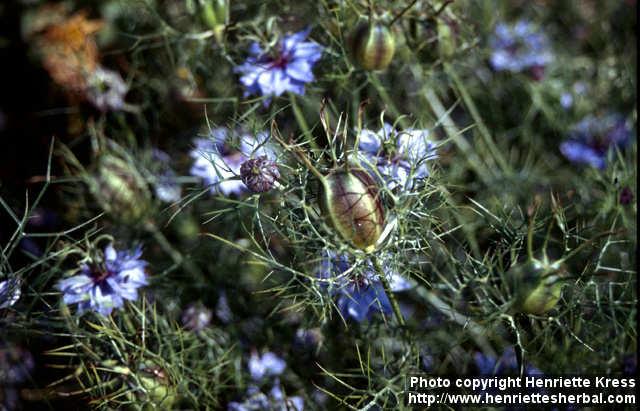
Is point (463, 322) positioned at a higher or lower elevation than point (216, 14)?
lower

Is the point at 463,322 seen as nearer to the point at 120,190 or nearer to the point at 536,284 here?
the point at 536,284

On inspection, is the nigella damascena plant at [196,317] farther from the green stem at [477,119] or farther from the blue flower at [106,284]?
the green stem at [477,119]

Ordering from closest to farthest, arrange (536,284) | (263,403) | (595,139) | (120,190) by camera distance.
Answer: (536,284), (263,403), (120,190), (595,139)

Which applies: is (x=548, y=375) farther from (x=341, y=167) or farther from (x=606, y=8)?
(x=606, y=8)

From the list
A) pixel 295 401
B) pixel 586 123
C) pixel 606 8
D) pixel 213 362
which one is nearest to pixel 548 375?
pixel 295 401

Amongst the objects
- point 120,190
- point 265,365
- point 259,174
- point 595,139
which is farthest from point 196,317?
point 595,139

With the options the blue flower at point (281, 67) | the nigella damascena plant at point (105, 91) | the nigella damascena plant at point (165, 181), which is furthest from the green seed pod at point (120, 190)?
the blue flower at point (281, 67)
